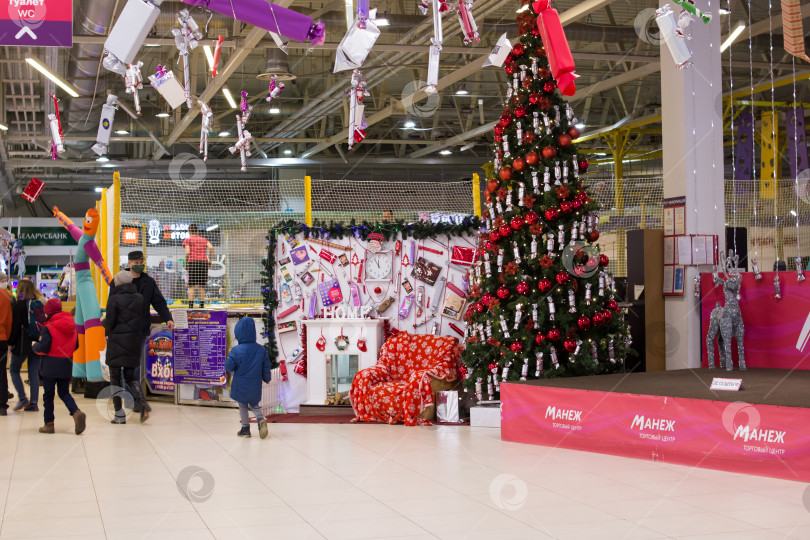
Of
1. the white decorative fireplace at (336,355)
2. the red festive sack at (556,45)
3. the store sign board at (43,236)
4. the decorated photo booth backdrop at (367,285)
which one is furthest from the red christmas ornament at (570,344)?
the store sign board at (43,236)

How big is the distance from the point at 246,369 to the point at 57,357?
5.36ft

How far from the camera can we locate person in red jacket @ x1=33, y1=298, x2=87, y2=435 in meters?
7.55

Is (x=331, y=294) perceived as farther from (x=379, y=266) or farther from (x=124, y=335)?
(x=124, y=335)

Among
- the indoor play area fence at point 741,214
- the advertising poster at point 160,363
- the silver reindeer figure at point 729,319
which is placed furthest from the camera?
the indoor play area fence at point 741,214

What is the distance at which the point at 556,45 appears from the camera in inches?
213

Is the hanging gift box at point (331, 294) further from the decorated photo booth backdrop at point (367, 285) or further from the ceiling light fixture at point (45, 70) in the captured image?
the ceiling light fixture at point (45, 70)

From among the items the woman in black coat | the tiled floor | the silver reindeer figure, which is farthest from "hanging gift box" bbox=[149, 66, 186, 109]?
the silver reindeer figure

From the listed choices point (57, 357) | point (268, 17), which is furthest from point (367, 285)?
point (268, 17)

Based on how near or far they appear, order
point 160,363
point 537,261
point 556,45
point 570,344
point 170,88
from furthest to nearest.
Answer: point 160,363, point 537,261, point 570,344, point 170,88, point 556,45

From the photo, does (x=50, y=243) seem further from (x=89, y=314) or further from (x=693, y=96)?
(x=693, y=96)

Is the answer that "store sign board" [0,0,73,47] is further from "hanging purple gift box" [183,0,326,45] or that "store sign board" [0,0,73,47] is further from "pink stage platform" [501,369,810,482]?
"pink stage platform" [501,369,810,482]

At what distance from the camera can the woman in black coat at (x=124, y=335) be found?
8.47m

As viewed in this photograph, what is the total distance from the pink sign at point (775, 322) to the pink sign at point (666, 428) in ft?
7.37

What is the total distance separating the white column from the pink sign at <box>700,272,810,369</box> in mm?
423
